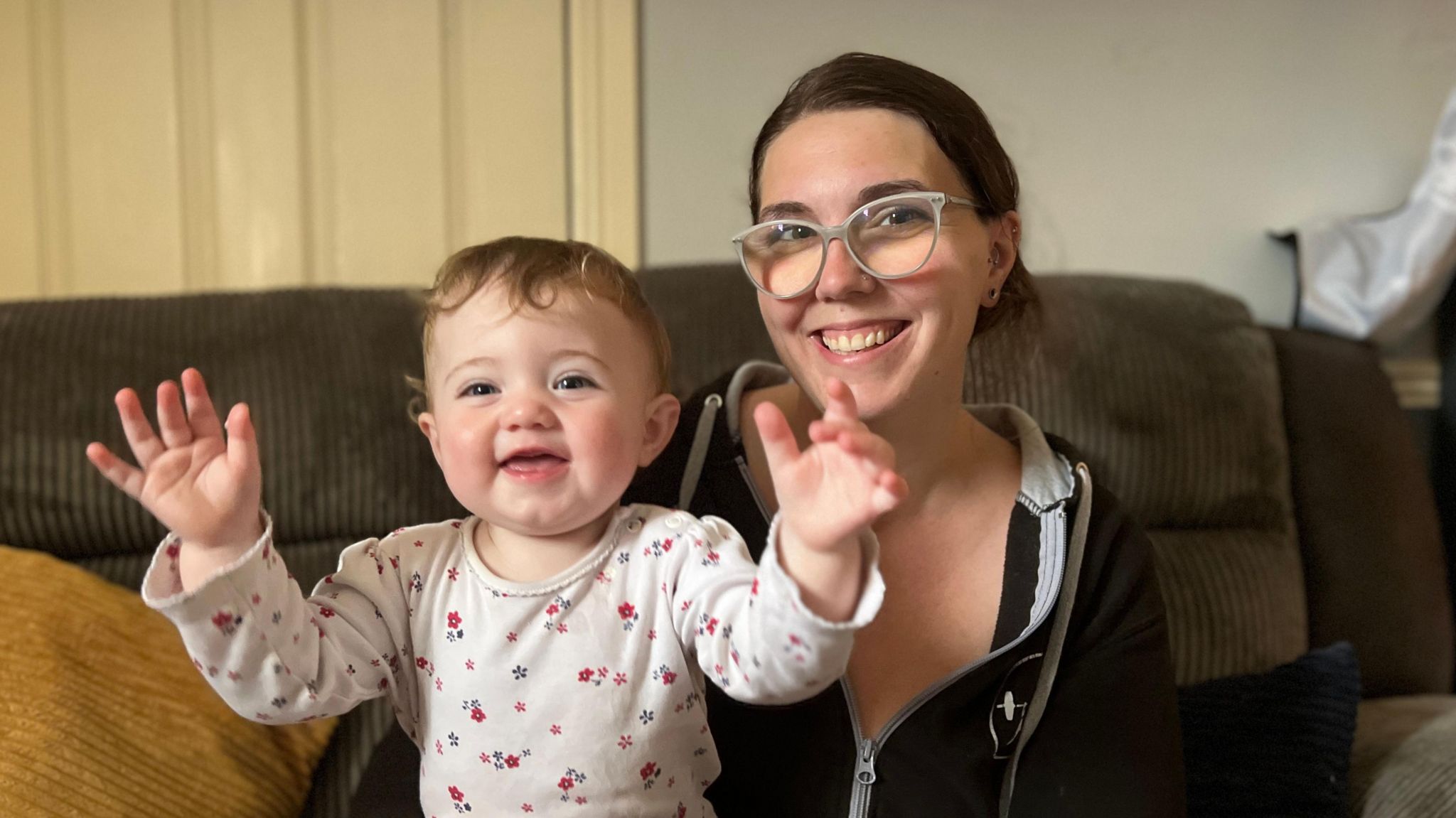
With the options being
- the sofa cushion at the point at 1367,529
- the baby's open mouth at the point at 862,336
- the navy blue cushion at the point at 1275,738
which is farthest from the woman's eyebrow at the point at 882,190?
the sofa cushion at the point at 1367,529

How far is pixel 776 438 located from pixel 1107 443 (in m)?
1.11

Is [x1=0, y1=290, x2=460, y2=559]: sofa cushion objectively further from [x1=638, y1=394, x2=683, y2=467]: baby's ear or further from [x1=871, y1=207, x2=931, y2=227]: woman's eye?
[x1=871, y1=207, x2=931, y2=227]: woman's eye

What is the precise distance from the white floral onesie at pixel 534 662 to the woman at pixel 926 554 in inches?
8.6

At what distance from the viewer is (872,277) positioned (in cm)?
113

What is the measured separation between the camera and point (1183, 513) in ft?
5.90

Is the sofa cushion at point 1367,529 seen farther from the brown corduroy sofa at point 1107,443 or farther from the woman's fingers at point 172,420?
the woman's fingers at point 172,420

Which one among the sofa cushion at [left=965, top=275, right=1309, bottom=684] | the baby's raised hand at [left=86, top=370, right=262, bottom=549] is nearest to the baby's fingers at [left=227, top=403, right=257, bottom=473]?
the baby's raised hand at [left=86, top=370, right=262, bottom=549]

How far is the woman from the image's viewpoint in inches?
44.8

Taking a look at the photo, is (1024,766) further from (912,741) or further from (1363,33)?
(1363,33)

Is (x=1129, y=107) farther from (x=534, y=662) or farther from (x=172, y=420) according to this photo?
(x=172, y=420)

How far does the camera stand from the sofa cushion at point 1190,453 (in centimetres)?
174

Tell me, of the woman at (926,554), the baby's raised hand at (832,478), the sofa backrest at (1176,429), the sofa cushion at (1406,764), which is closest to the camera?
the baby's raised hand at (832,478)

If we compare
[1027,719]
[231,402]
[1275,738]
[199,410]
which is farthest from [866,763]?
[231,402]

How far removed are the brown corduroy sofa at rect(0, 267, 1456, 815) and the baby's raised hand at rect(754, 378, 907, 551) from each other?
695 millimetres
